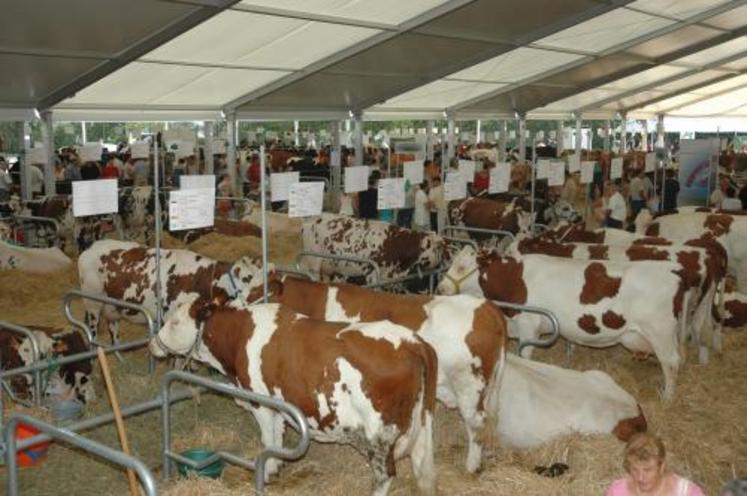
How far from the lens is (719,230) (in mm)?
12172

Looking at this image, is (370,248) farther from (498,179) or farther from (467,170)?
(498,179)

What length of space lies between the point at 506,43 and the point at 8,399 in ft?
36.7

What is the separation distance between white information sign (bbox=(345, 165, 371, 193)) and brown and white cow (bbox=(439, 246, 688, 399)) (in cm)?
334

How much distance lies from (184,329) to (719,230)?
9224 mm

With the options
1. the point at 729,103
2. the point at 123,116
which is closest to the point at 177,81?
the point at 123,116

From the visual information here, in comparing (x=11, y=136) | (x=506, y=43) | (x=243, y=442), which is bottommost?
(x=243, y=442)

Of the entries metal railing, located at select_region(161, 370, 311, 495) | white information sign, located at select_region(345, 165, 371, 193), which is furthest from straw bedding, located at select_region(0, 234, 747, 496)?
white information sign, located at select_region(345, 165, 371, 193)

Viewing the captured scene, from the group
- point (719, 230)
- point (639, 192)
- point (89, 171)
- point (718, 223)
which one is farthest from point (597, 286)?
point (89, 171)

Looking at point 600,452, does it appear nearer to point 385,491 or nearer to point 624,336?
point 385,491

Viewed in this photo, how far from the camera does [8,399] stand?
7113mm

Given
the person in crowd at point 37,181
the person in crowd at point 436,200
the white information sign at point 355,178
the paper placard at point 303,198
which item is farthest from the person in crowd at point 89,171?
the paper placard at point 303,198

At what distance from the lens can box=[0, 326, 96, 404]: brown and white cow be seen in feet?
23.2

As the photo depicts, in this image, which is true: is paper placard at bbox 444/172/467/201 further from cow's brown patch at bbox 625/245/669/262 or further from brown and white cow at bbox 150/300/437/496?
brown and white cow at bbox 150/300/437/496

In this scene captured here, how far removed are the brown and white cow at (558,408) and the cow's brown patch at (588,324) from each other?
1.56m
